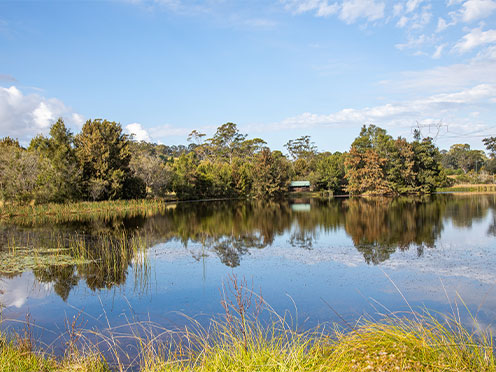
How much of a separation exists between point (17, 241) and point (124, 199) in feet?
78.7

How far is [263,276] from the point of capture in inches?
447

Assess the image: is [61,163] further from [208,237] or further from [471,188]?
[471,188]

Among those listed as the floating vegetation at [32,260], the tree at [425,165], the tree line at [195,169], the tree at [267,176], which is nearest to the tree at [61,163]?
the tree line at [195,169]

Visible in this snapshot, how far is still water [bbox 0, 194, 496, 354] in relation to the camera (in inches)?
328

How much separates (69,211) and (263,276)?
27.0 meters

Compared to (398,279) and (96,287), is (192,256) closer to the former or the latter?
(96,287)

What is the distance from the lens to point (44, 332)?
742 cm

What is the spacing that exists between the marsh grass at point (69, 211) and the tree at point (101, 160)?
6.54 feet

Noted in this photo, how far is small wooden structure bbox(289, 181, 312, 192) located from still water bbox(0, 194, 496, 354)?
160 feet

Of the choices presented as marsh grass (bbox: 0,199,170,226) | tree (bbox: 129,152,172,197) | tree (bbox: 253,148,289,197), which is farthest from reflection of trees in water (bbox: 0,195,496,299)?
tree (bbox: 253,148,289,197)

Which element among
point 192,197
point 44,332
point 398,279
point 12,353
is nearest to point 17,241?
point 44,332

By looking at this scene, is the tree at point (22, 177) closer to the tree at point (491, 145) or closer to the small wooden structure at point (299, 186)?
the small wooden structure at point (299, 186)

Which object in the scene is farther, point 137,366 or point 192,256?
point 192,256

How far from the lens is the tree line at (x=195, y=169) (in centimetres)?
3487
